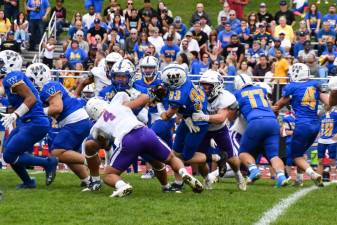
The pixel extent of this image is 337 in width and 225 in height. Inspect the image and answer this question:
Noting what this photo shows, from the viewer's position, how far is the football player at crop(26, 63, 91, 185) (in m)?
12.1

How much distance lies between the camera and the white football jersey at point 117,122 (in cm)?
1086

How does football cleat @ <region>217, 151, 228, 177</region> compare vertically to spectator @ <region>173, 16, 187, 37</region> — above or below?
below

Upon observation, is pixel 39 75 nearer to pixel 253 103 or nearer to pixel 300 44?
pixel 253 103

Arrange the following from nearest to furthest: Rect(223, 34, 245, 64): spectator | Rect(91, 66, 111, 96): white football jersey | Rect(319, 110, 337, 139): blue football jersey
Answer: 1. Rect(91, 66, 111, 96): white football jersey
2. Rect(319, 110, 337, 139): blue football jersey
3. Rect(223, 34, 245, 64): spectator

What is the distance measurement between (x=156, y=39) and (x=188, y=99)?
34.5ft

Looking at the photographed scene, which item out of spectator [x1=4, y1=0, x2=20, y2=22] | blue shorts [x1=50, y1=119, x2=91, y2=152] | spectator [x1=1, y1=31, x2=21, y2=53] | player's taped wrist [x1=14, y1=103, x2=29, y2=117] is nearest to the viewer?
player's taped wrist [x1=14, y1=103, x2=29, y2=117]

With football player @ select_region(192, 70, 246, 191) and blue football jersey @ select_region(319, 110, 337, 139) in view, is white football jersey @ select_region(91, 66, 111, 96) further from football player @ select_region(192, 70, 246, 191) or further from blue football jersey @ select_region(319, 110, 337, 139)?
blue football jersey @ select_region(319, 110, 337, 139)

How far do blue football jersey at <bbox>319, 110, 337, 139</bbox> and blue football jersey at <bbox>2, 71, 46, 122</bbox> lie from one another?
18.7 ft

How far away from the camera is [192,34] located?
2227 centimetres

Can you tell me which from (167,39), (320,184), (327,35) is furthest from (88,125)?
(327,35)

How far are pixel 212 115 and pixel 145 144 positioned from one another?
149cm

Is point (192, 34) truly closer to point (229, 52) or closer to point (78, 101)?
point (229, 52)

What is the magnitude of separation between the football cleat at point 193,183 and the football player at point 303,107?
87.4 inches

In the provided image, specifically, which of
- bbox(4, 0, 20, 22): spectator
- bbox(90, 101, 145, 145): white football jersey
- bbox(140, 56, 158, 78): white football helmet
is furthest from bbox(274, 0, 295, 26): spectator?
bbox(90, 101, 145, 145): white football jersey
